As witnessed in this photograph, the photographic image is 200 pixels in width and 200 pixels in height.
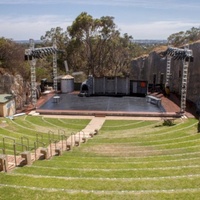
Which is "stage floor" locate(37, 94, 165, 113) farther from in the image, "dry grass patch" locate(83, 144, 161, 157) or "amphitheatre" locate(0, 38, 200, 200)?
"dry grass patch" locate(83, 144, 161, 157)

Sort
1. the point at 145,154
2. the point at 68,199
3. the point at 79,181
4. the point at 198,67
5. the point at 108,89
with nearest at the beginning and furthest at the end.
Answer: the point at 68,199 < the point at 79,181 < the point at 145,154 < the point at 198,67 < the point at 108,89

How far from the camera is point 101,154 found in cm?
1692

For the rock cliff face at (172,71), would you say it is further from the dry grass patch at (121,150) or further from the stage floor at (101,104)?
the dry grass patch at (121,150)

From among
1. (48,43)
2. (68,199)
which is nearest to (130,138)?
(68,199)

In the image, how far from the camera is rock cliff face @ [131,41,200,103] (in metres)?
34.6

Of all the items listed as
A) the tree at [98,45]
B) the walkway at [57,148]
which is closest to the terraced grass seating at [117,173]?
the walkway at [57,148]

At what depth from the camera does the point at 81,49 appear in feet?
193

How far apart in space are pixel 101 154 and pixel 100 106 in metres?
16.5

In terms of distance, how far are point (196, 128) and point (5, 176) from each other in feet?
56.8

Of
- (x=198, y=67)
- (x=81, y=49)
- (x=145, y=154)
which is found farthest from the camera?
(x=81, y=49)

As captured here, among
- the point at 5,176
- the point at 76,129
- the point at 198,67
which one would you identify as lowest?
the point at 76,129

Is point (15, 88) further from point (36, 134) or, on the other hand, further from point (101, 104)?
point (36, 134)

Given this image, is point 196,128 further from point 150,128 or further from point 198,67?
point 198,67

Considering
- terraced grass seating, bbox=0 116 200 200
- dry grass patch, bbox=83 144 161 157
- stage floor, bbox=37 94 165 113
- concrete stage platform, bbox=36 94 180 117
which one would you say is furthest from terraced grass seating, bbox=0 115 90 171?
stage floor, bbox=37 94 165 113
